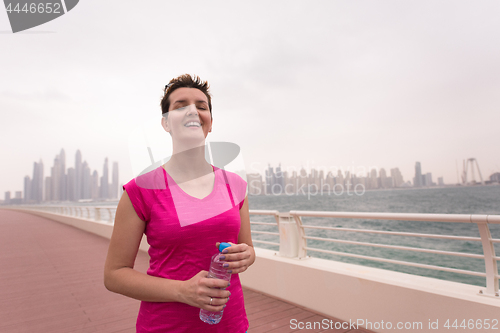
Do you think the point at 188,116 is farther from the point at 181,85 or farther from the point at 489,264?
the point at 489,264

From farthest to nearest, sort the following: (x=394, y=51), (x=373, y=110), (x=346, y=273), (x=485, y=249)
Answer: (x=373, y=110) < (x=394, y=51) < (x=346, y=273) < (x=485, y=249)

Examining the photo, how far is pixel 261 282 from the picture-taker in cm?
423

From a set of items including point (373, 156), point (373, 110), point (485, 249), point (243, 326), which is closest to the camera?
point (243, 326)

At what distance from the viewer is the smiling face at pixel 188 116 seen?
107 cm

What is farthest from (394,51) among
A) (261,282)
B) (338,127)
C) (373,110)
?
(261,282)

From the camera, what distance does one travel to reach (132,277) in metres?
0.94

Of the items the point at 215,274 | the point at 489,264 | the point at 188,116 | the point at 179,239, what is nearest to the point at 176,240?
the point at 179,239

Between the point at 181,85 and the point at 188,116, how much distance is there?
→ 183 mm

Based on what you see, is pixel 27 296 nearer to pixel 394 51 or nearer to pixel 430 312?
pixel 430 312

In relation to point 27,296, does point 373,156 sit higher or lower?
higher

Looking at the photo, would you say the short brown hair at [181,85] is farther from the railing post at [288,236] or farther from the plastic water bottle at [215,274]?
the railing post at [288,236]

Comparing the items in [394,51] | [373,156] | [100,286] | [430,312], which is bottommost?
[100,286]

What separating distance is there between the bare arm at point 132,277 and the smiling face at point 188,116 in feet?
1.02

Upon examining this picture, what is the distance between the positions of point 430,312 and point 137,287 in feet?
8.91
